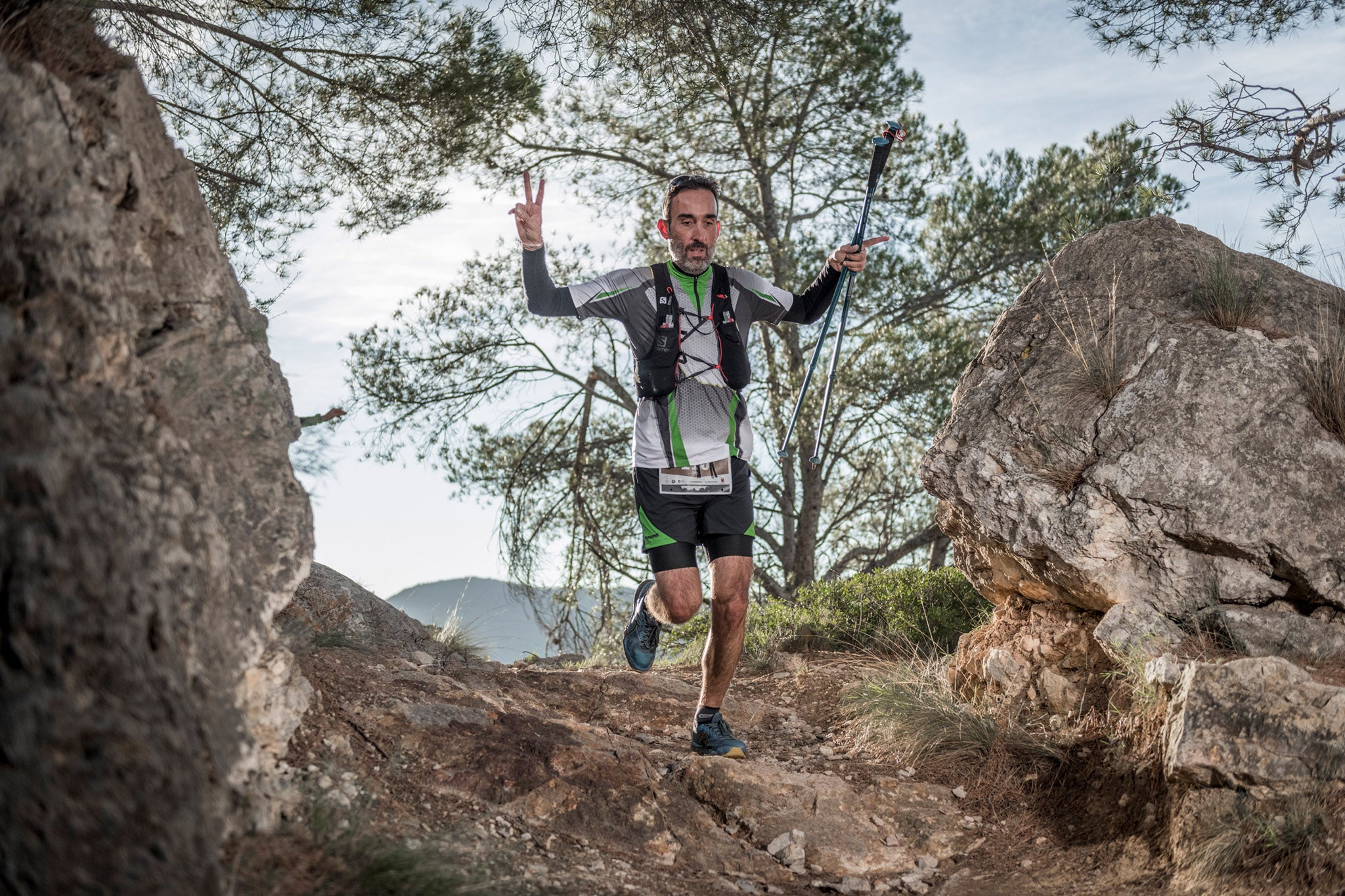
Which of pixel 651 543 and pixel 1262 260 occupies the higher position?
pixel 1262 260

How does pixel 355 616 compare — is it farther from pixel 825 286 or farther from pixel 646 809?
pixel 825 286

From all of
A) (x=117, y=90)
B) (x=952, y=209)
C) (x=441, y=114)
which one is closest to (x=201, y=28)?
(x=441, y=114)

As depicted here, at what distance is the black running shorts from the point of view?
452 cm

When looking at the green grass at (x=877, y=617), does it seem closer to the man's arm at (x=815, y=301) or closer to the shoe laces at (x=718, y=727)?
the shoe laces at (x=718, y=727)

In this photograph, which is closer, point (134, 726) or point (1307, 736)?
point (134, 726)

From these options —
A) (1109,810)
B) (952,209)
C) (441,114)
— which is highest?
(952,209)

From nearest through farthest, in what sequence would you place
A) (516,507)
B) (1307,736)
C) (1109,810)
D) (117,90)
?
1. (117,90)
2. (1307,736)
3. (1109,810)
4. (516,507)

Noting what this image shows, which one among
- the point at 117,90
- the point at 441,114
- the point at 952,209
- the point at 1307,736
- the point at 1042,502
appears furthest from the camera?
the point at 952,209

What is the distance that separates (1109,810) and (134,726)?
348cm

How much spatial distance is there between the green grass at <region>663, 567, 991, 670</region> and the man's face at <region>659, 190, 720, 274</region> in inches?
125

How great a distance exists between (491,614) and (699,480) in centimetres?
268

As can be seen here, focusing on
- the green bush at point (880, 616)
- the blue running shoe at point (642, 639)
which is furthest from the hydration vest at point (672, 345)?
the green bush at point (880, 616)

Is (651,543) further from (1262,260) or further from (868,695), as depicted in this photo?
(1262,260)

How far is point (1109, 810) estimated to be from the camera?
12.5ft
